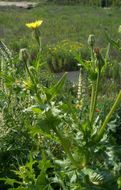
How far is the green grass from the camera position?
1051cm

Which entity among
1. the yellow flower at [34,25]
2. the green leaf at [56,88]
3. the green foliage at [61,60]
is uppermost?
the yellow flower at [34,25]

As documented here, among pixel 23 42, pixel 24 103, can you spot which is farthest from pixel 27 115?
pixel 23 42

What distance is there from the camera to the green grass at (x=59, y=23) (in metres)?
10.5

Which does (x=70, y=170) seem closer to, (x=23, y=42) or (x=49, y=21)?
(x=23, y=42)

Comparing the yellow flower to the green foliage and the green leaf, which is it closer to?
the green leaf

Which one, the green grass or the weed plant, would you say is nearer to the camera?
the weed plant

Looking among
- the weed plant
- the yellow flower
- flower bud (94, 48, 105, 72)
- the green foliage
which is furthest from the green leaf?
the green foliage

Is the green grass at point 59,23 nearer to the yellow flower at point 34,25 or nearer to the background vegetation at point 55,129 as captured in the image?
the background vegetation at point 55,129

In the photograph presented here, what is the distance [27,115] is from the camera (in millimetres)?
3941

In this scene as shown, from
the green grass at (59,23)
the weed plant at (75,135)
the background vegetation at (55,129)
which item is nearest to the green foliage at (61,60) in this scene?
the green grass at (59,23)

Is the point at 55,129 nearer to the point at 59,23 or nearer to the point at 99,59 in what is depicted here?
the point at 99,59

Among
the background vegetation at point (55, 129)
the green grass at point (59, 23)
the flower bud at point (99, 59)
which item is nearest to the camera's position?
the flower bud at point (99, 59)

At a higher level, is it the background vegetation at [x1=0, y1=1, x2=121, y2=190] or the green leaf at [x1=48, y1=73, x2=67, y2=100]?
the green leaf at [x1=48, y1=73, x2=67, y2=100]

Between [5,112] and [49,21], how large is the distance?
8.78 m
